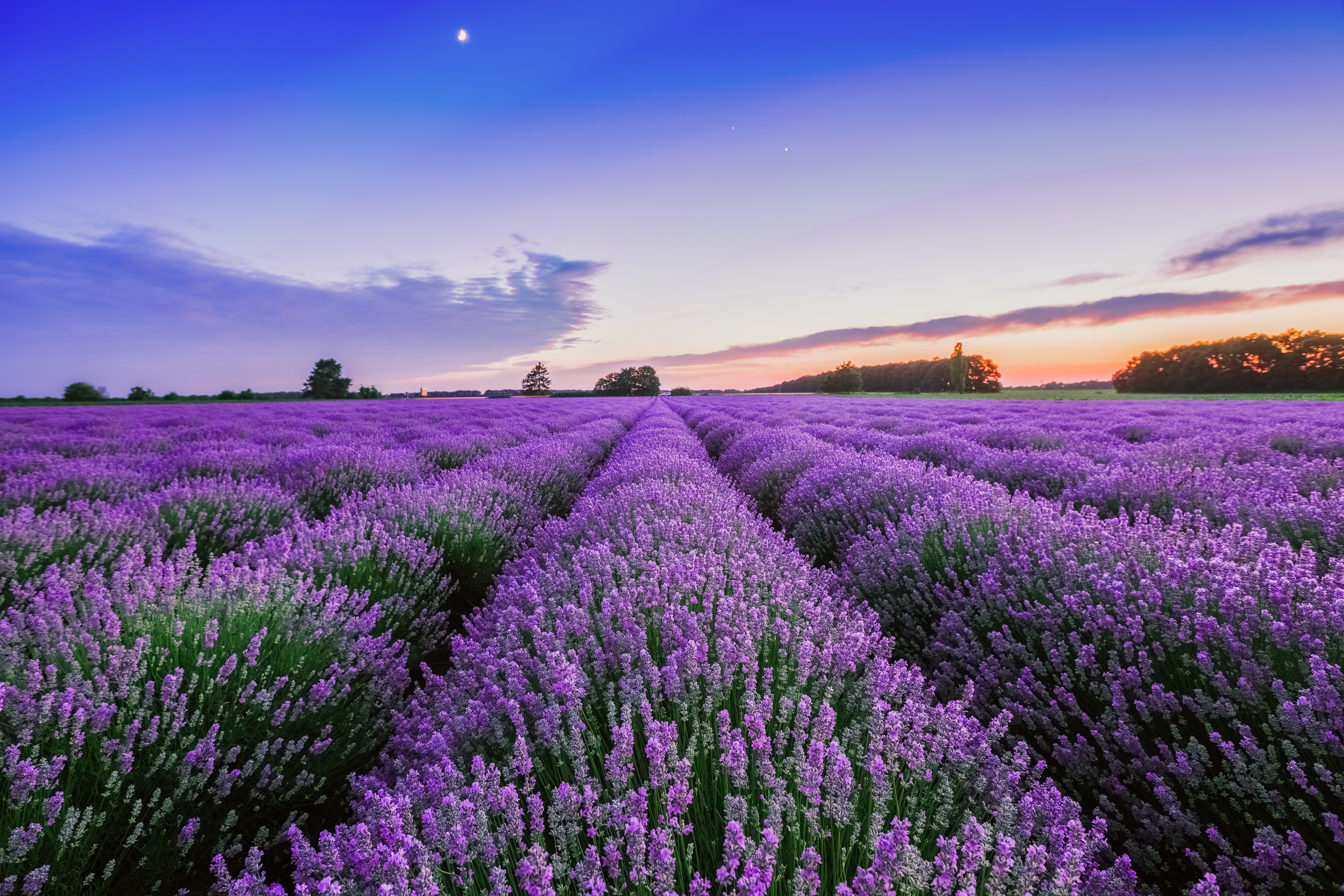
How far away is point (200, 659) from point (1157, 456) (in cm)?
744

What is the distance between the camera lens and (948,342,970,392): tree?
63.8 m

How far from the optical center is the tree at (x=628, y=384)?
2724 inches

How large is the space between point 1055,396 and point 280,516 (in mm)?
43500

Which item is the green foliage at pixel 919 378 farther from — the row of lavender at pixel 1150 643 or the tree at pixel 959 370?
the row of lavender at pixel 1150 643

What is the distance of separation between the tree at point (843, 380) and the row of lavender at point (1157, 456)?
61.7 m

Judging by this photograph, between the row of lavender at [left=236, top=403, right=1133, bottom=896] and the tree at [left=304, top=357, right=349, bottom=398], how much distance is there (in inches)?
1904

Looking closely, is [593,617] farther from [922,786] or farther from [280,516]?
[280,516]

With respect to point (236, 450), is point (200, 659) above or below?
below

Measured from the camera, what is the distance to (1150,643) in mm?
1805

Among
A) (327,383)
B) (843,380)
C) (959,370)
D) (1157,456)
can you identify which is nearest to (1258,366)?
(959,370)

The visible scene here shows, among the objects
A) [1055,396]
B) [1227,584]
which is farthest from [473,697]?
[1055,396]

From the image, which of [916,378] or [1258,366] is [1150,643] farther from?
[916,378]

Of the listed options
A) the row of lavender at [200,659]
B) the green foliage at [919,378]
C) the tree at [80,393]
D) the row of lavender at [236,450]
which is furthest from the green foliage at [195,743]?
the green foliage at [919,378]

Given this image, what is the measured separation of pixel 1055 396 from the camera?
36.3 m
